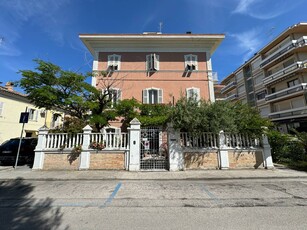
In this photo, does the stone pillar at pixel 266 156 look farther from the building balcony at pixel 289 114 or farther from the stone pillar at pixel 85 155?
the building balcony at pixel 289 114

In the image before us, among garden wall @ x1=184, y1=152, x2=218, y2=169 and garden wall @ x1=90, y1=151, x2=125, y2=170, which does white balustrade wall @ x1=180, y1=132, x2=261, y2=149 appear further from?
garden wall @ x1=90, y1=151, x2=125, y2=170

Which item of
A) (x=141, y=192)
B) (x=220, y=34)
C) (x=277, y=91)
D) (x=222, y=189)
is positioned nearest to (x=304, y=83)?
(x=277, y=91)

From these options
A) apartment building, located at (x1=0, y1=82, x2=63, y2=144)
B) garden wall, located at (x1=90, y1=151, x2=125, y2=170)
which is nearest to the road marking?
garden wall, located at (x1=90, y1=151, x2=125, y2=170)

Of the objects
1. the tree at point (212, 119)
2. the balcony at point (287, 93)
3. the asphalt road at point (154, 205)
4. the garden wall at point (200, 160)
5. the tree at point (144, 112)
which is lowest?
the asphalt road at point (154, 205)

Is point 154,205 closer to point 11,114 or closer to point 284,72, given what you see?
point 11,114

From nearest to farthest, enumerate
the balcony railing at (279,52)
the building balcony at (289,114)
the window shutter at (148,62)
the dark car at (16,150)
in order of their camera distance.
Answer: the dark car at (16,150), the window shutter at (148,62), the building balcony at (289,114), the balcony railing at (279,52)

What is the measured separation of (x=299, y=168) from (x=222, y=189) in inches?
248

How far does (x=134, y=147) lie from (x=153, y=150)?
43.0 inches

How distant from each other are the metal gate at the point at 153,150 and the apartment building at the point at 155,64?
243 inches

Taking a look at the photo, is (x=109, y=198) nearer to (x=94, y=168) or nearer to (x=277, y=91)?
(x=94, y=168)

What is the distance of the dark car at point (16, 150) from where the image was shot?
10.3 m

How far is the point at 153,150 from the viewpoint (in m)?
8.91

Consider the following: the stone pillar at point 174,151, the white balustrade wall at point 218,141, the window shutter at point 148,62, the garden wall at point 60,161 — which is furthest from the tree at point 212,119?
the window shutter at point 148,62

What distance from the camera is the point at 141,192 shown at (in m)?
5.29
